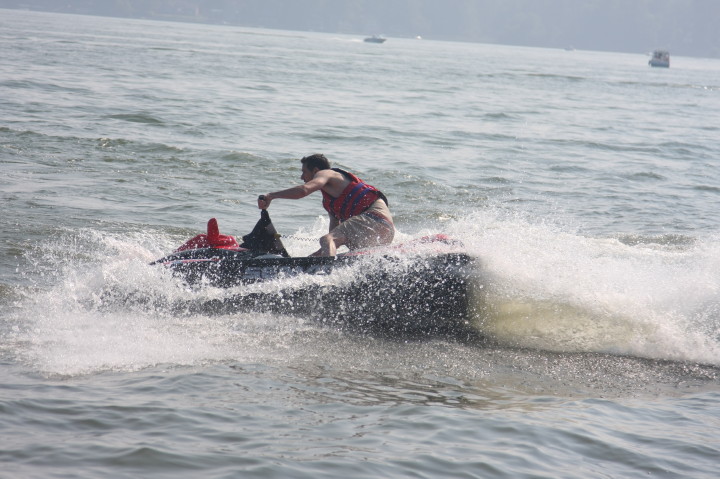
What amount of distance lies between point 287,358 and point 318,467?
193 centimetres

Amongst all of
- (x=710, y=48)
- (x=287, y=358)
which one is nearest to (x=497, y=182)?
(x=287, y=358)

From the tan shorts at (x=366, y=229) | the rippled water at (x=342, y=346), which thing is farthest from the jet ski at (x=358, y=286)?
the tan shorts at (x=366, y=229)

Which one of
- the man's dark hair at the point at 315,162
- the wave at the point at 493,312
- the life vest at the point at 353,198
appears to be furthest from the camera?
the life vest at the point at 353,198

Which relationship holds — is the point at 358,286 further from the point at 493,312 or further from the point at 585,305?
the point at 585,305

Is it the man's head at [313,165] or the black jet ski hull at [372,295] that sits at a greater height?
the man's head at [313,165]

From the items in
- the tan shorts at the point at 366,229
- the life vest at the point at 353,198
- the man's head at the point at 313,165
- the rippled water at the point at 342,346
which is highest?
the man's head at the point at 313,165

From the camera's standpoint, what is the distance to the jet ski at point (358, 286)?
7.48m

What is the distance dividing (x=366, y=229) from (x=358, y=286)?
65 cm

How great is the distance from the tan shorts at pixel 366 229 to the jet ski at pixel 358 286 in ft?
0.74

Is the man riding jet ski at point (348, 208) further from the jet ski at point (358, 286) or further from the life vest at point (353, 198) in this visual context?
the jet ski at point (358, 286)

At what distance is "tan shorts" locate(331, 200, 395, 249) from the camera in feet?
25.8

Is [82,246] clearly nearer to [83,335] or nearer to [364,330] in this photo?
[83,335]

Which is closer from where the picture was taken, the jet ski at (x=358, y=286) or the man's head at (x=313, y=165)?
the jet ski at (x=358, y=286)

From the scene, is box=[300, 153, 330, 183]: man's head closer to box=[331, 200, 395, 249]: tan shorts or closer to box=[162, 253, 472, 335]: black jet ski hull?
box=[331, 200, 395, 249]: tan shorts
